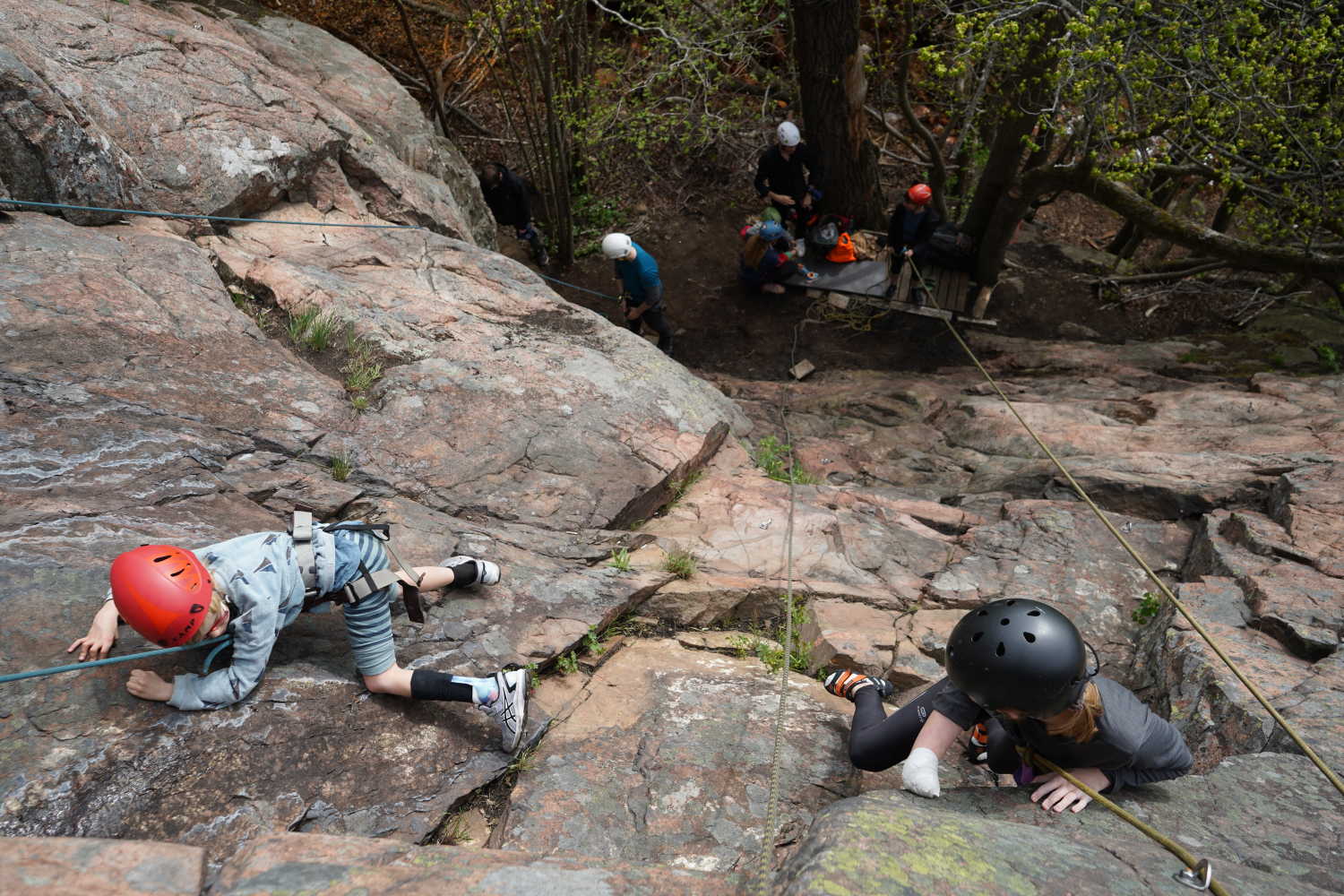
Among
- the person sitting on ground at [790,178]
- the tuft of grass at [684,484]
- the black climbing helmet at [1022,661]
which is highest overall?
the person sitting on ground at [790,178]

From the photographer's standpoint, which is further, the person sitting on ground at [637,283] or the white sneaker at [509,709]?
the person sitting on ground at [637,283]

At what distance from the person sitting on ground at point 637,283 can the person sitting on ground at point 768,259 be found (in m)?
1.68

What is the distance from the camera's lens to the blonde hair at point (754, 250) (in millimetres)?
9648

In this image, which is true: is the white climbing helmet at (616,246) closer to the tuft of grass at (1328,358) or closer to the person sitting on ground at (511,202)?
the person sitting on ground at (511,202)

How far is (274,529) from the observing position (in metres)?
3.81

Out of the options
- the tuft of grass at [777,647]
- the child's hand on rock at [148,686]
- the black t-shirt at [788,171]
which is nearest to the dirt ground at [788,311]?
the black t-shirt at [788,171]

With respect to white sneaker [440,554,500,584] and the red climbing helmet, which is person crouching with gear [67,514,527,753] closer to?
the red climbing helmet

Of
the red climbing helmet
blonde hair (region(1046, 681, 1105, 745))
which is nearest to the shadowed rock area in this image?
blonde hair (region(1046, 681, 1105, 745))

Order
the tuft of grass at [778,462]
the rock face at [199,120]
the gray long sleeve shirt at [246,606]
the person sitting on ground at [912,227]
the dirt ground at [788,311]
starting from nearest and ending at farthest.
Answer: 1. the gray long sleeve shirt at [246,606]
2. the rock face at [199,120]
3. the tuft of grass at [778,462]
4. the person sitting on ground at [912,227]
5. the dirt ground at [788,311]

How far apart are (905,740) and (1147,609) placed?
225 cm

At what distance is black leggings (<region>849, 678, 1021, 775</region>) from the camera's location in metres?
3.22

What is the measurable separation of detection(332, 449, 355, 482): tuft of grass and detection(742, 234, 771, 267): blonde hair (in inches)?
247

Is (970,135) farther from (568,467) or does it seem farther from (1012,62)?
(568,467)

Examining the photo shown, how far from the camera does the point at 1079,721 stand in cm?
279
